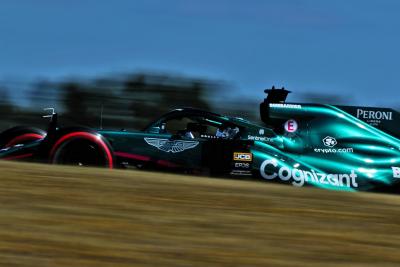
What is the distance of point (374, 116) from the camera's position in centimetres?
1195

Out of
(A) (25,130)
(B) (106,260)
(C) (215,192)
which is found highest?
(A) (25,130)

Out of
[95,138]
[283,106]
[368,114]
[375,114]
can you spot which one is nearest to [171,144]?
[95,138]

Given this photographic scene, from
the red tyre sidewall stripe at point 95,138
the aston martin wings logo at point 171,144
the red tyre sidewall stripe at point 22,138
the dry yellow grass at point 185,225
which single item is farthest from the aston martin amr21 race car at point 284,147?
the dry yellow grass at point 185,225

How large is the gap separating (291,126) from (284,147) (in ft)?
1.37

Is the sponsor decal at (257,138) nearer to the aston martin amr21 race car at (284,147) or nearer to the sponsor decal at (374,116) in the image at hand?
the aston martin amr21 race car at (284,147)

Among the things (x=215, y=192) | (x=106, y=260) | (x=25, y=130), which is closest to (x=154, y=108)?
(x=25, y=130)

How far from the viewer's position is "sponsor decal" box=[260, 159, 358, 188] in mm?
11516

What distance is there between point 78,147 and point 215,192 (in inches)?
206

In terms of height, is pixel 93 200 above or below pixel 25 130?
below

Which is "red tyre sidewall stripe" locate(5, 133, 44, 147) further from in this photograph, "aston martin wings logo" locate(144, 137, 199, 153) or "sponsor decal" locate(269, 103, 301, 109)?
"sponsor decal" locate(269, 103, 301, 109)

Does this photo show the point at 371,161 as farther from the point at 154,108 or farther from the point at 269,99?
the point at 154,108

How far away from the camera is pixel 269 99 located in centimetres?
1219

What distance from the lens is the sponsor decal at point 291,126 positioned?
11.9 meters

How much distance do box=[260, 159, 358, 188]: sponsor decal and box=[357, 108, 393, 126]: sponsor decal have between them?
37.4 inches
